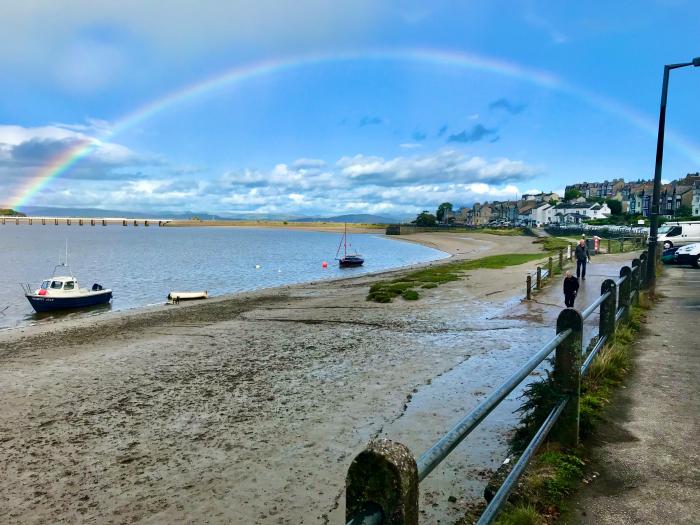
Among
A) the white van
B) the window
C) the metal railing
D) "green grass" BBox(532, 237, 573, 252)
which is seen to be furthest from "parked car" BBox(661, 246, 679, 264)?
the metal railing

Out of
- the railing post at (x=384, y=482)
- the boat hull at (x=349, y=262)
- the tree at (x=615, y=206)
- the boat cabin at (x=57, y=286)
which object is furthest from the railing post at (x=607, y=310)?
the tree at (x=615, y=206)

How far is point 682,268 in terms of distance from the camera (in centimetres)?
2758

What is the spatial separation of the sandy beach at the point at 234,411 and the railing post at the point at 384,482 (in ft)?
16.2

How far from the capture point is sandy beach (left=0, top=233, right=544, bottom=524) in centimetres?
758

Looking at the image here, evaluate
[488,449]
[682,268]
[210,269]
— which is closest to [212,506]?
[488,449]

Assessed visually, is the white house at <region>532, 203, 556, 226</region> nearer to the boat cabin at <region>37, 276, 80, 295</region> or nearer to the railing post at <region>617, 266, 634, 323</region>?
the boat cabin at <region>37, 276, 80, 295</region>

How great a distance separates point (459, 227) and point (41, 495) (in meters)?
197

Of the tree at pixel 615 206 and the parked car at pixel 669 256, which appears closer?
the parked car at pixel 669 256

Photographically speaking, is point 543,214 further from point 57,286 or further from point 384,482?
point 384,482

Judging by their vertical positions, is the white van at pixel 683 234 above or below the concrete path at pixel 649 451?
above

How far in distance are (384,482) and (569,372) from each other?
3398mm

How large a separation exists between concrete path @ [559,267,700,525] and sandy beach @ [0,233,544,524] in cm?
227

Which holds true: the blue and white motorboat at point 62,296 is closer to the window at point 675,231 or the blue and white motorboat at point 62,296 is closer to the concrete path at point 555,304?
the concrete path at point 555,304

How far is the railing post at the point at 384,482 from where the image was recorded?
2.18m
